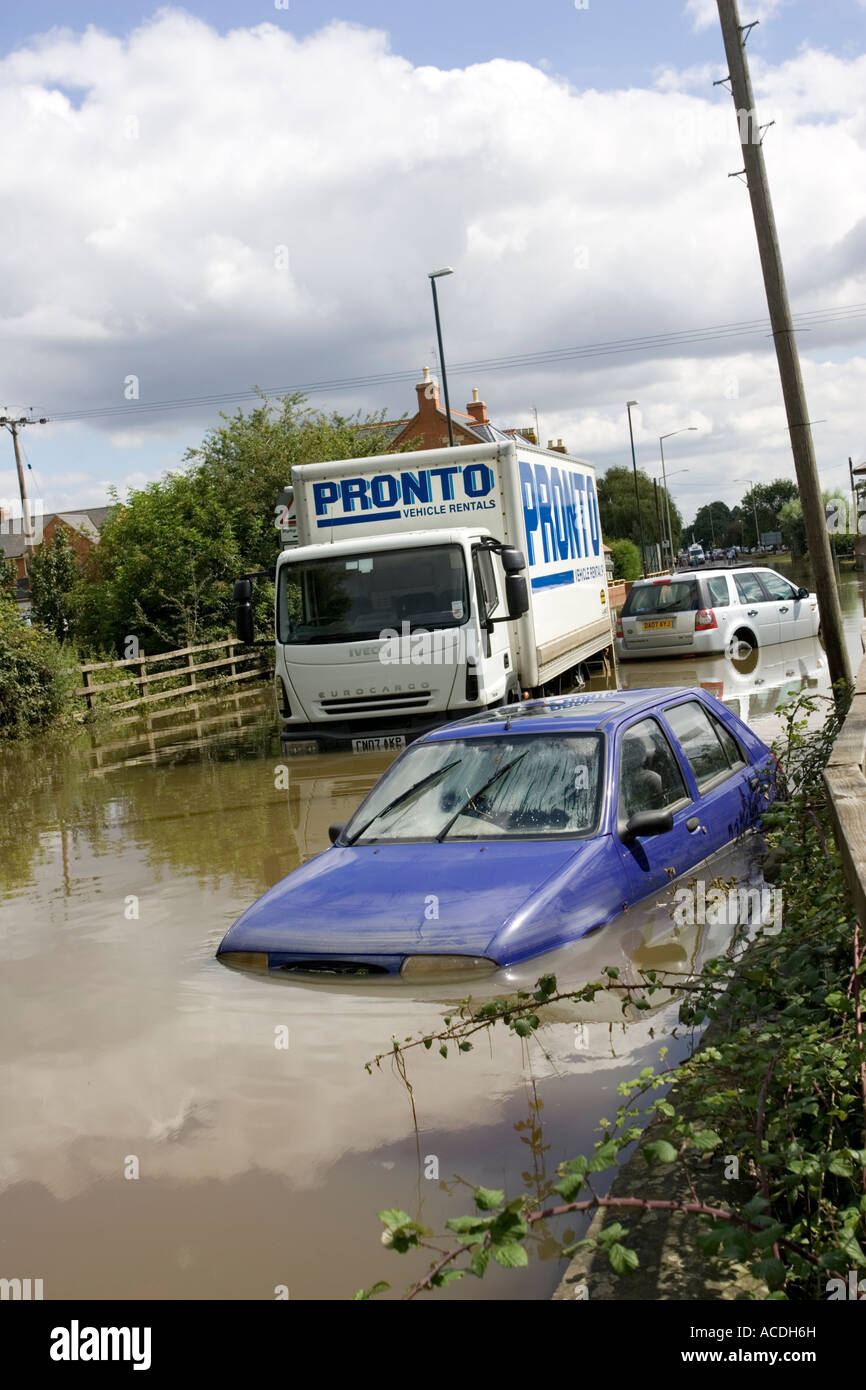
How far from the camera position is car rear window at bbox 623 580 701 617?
22.5 meters

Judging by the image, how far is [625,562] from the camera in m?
73.0

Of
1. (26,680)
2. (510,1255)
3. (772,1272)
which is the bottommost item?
(772,1272)

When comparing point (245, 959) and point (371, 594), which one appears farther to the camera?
point (371, 594)

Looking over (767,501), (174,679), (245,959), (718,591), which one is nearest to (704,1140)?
(245,959)

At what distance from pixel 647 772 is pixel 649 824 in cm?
64

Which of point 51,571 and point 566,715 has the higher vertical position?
point 51,571

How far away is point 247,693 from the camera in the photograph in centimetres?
2888

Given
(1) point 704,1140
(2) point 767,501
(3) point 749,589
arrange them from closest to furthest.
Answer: (1) point 704,1140 → (3) point 749,589 → (2) point 767,501

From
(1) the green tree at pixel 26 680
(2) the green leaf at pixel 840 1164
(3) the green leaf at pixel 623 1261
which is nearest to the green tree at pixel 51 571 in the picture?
(1) the green tree at pixel 26 680

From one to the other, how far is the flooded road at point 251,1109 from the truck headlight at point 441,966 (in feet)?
0.22

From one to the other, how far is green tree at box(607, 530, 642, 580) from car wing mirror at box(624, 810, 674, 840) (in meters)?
66.2

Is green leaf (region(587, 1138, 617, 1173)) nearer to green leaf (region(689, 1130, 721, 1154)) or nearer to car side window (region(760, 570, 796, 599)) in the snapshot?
green leaf (region(689, 1130, 721, 1154))

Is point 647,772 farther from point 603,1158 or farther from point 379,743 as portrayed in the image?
point 379,743
